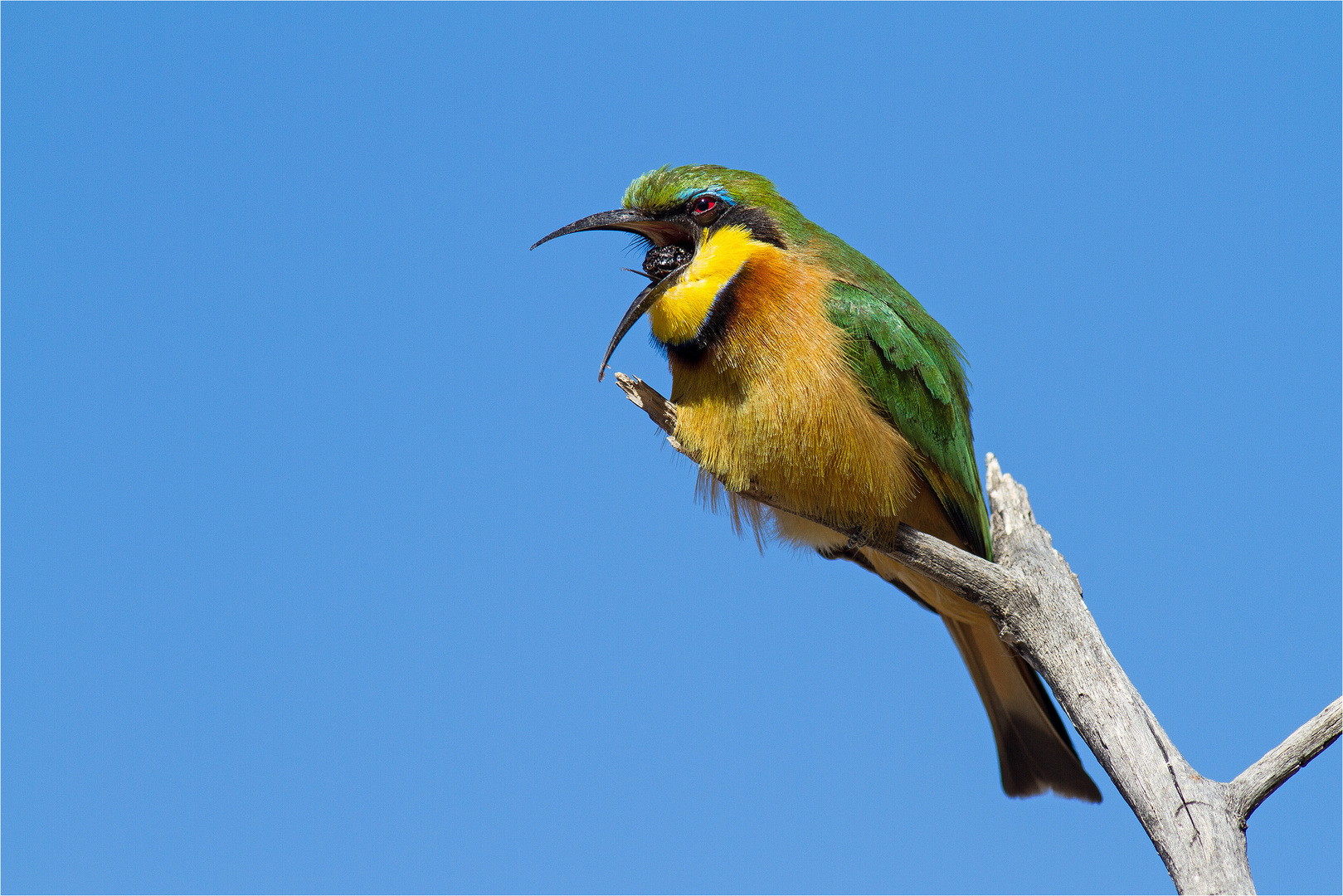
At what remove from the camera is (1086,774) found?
5.03 metres

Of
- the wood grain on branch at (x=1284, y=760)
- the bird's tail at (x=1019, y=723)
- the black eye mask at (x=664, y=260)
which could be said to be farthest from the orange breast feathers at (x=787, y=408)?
the wood grain on branch at (x=1284, y=760)

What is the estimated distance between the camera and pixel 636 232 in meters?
5.39

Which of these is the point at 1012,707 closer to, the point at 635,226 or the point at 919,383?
the point at 919,383

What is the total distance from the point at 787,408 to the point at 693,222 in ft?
3.84

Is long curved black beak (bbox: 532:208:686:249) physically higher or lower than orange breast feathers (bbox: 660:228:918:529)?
higher

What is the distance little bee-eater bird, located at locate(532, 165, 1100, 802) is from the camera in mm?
4664

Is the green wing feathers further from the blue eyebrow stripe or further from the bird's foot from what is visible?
the blue eyebrow stripe

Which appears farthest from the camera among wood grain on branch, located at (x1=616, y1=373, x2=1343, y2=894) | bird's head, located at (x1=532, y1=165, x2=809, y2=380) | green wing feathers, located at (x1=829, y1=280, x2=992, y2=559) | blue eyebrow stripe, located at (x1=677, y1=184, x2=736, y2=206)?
blue eyebrow stripe, located at (x1=677, y1=184, x2=736, y2=206)

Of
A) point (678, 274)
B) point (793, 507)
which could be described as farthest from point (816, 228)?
point (793, 507)

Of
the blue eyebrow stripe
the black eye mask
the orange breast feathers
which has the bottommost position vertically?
the orange breast feathers

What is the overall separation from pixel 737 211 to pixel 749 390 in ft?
3.23

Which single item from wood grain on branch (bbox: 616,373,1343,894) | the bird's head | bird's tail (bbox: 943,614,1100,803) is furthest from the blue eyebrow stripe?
bird's tail (bbox: 943,614,1100,803)

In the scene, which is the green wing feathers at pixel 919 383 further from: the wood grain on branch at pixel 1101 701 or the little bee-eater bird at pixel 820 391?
the wood grain on branch at pixel 1101 701

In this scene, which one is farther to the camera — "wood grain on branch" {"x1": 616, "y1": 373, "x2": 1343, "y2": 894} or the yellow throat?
the yellow throat
